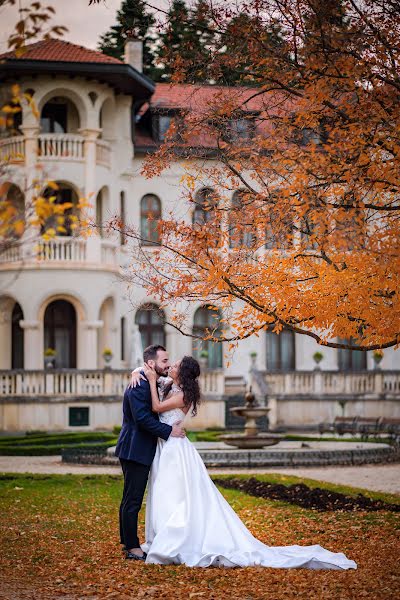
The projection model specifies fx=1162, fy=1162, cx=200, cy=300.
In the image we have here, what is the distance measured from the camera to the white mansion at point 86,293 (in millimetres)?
35094

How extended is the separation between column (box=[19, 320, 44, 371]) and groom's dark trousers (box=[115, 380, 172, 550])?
89.6 feet

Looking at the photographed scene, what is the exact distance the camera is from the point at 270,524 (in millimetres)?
13188

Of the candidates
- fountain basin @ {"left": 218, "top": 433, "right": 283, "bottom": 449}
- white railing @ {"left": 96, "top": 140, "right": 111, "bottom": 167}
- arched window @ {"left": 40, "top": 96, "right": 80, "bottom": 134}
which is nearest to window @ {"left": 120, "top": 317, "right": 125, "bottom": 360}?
white railing @ {"left": 96, "top": 140, "right": 111, "bottom": 167}

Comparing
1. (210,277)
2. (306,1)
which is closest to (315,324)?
(210,277)

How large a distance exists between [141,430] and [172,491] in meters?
0.62

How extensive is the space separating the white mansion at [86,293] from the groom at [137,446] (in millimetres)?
24405

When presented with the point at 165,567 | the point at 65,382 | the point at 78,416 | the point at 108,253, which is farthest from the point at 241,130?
the point at 108,253

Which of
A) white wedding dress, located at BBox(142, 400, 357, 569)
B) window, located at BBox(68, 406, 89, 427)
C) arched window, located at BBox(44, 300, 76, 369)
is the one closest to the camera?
white wedding dress, located at BBox(142, 400, 357, 569)

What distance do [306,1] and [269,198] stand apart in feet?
7.13

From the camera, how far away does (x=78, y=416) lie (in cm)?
3509

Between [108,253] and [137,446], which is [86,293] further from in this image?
[137,446]

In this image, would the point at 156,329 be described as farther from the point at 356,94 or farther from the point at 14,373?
the point at 356,94

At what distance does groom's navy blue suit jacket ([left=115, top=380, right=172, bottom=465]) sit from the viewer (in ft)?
34.4

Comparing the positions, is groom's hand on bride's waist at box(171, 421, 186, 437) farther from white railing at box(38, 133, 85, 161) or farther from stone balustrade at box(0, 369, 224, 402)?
white railing at box(38, 133, 85, 161)
